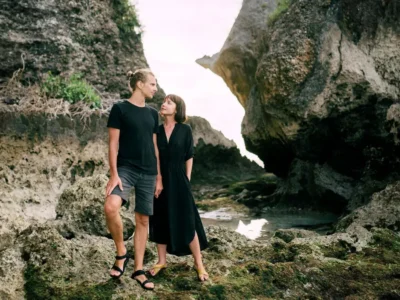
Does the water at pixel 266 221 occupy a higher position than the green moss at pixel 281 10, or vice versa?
the green moss at pixel 281 10

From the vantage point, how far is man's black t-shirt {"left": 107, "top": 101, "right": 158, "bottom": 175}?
14.1ft

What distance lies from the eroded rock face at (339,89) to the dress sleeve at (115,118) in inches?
300

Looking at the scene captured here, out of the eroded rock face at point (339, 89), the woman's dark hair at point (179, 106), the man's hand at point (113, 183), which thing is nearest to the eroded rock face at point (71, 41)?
the eroded rock face at point (339, 89)

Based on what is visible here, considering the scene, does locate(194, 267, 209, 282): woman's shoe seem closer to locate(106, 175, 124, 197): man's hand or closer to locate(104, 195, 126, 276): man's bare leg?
locate(104, 195, 126, 276): man's bare leg

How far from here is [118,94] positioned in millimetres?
10469

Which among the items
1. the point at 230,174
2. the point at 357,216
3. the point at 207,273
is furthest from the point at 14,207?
the point at 230,174

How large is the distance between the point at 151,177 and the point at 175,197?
14.6 inches

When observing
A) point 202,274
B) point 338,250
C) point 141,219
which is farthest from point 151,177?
point 338,250

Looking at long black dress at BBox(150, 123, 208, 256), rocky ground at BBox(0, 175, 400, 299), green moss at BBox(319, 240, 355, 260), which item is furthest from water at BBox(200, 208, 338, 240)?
long black dress at BBox(150, 123, 208, 256)

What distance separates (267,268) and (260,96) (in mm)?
8331

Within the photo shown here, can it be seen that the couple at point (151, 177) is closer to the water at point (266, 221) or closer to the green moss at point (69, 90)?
the water at point (266, 221)

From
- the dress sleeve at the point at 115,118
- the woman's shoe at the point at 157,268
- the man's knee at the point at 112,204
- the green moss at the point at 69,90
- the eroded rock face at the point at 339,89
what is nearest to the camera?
the man's knee at the point at 112,204

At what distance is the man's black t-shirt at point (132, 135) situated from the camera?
4.29 meters

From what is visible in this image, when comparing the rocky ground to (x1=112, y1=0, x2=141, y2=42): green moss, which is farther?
(x1=112, y1=0, x2=141, y2=42): green moss
